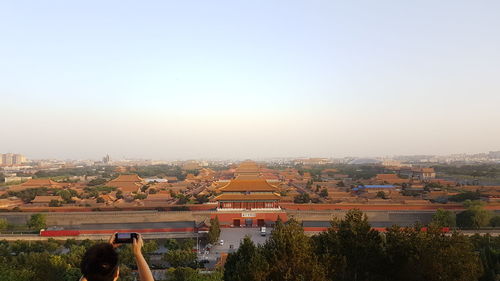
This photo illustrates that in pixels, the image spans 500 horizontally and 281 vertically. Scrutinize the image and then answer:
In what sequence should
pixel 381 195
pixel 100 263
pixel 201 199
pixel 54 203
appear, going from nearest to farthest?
pixel 100 263, pixel 54 203, pixel 201 199, pixel 381 195

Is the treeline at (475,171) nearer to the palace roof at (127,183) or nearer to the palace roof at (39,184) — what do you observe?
the palace roof at (127,183)

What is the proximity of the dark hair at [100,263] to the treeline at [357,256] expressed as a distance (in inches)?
257

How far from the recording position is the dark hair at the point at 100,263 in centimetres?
148

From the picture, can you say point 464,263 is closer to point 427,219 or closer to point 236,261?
point 236,261

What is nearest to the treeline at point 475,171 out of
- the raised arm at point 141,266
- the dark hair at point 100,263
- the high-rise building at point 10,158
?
the raised arm at point 141,266

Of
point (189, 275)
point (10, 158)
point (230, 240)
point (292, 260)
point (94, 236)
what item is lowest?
point (230, 240)

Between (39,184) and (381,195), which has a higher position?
(39,184)

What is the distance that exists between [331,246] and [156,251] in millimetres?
10112

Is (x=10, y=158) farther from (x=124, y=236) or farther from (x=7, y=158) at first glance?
(x=124, y=236)

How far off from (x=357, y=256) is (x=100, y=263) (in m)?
9.13

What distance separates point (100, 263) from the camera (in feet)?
4.86

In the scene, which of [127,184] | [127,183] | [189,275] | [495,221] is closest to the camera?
[189,275]

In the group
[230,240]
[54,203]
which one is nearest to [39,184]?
[54,203]

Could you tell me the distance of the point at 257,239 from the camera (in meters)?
18.7
